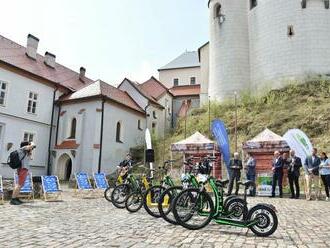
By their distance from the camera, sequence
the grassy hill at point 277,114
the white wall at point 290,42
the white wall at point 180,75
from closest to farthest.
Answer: the grassy hill at point 277,114 → the white wall at point 290,42 → the white wall at point 180,75

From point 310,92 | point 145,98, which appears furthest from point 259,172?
point 145,98

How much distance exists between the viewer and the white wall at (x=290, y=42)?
1232 inches

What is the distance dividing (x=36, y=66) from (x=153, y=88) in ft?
59.8

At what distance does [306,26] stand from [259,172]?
2003cm

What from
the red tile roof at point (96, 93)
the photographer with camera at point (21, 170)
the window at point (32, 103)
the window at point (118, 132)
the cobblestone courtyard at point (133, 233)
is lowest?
the cobblestone courtyard at point (133, 233)

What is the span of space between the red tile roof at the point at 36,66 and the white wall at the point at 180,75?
24.7 meters

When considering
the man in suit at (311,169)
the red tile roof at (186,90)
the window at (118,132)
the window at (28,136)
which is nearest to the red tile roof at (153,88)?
the red tile roof at (186,90)

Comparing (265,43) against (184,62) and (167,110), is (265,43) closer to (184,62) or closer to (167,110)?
(167,110)

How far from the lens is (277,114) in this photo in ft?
90.9

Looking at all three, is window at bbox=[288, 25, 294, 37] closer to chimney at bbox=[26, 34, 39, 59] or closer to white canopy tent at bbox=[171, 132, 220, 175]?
white canopy tent at bbox=[171, 132, 220, 175]

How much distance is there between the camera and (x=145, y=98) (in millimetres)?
38219

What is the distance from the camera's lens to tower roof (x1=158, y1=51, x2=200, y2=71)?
60200 millimetres

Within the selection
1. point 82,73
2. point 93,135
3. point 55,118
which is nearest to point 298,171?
point 93,135

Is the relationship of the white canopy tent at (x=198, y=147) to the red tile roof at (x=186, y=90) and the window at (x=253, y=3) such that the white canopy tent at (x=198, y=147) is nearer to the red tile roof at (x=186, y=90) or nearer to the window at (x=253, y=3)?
the window at (x=253, y=3)
